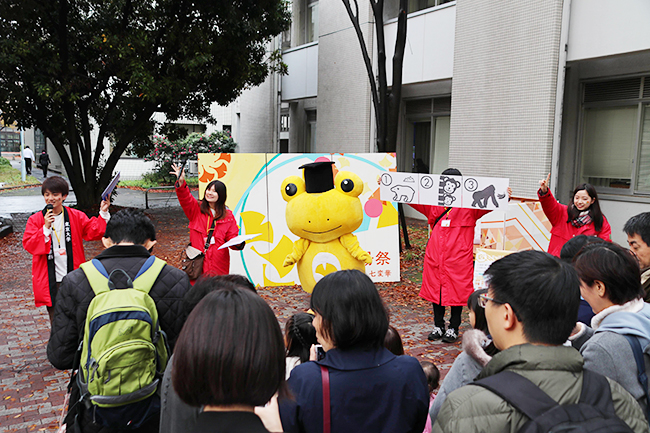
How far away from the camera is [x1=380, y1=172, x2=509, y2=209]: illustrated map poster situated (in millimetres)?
5488

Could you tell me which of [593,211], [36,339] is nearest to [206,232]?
[36,339]

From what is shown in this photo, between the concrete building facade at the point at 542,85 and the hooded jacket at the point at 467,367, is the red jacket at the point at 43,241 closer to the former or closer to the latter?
the hooded jacket at the point at 467,367

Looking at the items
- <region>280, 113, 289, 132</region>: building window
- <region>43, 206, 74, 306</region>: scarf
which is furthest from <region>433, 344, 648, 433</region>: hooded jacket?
<region>280, 113, 289, 132</region>: building window

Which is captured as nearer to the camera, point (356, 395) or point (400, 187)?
point (356, 395)

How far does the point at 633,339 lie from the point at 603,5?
8.69m

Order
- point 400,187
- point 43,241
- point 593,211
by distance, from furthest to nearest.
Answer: point 400,187, point 593,211, point 43,241

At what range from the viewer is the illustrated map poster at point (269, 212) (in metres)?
7.96

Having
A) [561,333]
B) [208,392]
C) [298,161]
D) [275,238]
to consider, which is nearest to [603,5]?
[298,161]

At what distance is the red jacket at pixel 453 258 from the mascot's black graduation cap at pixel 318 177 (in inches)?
52.9

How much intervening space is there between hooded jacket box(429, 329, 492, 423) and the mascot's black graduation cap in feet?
12.4

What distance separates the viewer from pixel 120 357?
7.55 ft

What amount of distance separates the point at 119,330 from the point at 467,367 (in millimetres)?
1563

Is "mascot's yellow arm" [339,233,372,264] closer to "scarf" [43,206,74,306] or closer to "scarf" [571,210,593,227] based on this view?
"scarf" [571,210,593,227]

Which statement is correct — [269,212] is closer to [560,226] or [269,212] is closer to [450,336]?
[450,336]
